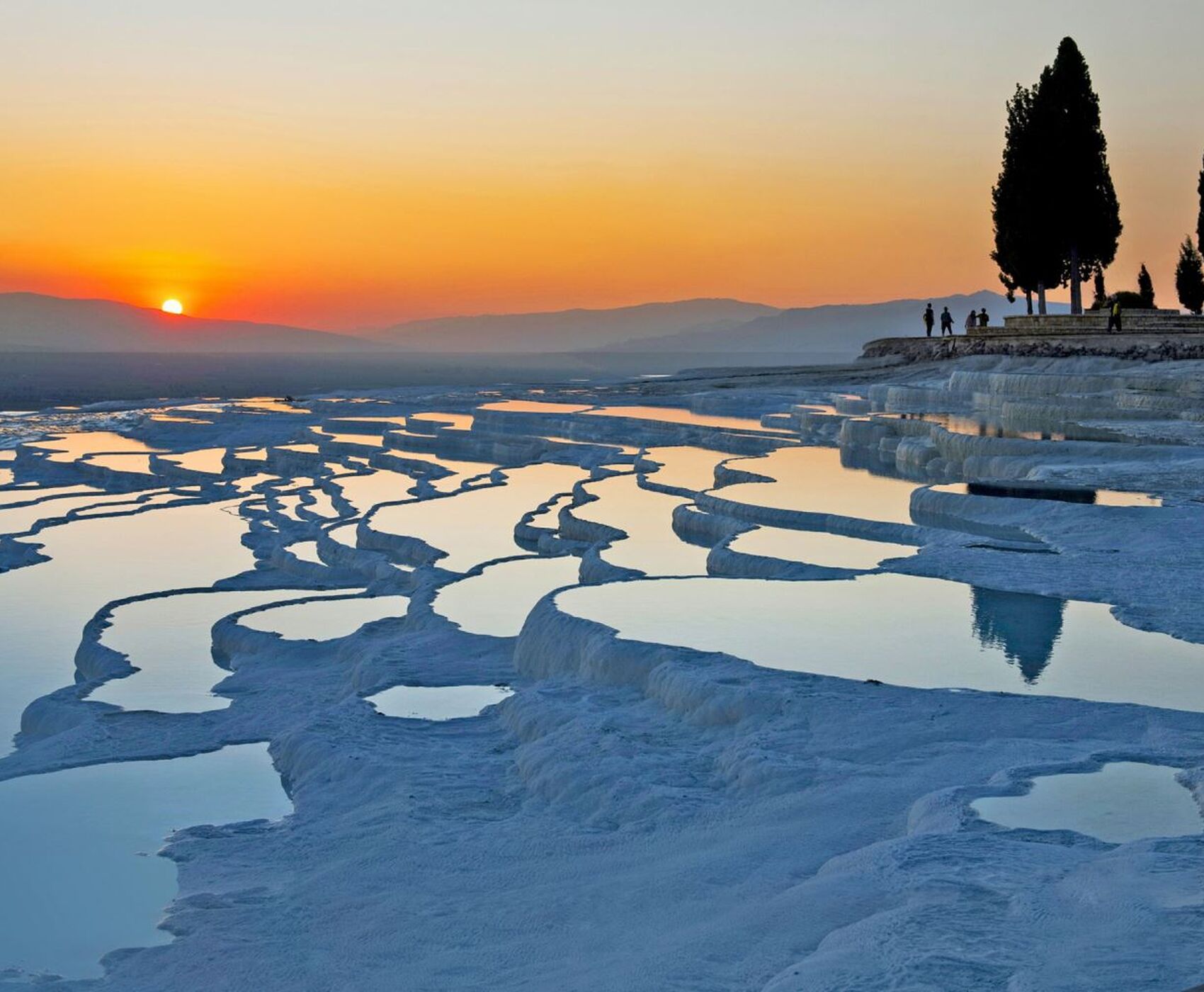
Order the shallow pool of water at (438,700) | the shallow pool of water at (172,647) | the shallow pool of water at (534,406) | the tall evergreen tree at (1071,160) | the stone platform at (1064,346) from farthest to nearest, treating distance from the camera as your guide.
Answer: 1. the tall evergreen tree at (1071,160)
2. the shallow pool of water at (534,406)
3. the stone platform at (1064,346)
4. the shallow pool of water at (172,647)
5. the shallow pool of water at (438,700)

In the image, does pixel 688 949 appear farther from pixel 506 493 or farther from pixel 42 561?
pixel 506 493

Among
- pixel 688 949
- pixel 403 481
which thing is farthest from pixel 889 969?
pixel 403 481

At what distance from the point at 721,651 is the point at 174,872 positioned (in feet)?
10.8

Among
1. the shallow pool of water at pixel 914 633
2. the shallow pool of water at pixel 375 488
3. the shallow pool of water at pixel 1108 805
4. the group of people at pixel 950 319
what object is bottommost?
the shallow pool of water at pixel 1108 805

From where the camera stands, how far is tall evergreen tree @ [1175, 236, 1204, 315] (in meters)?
38.5

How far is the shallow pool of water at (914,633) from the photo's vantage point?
24.7ft

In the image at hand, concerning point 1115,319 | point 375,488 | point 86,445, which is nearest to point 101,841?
point 375,488

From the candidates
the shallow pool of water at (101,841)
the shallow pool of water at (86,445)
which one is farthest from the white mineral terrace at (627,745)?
the shallow pool of water at (86,445)

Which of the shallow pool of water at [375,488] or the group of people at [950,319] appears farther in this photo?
the group of people at [950,319]

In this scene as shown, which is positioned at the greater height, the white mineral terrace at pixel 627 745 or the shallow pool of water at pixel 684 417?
the shallow pool of water at pixel 684 417

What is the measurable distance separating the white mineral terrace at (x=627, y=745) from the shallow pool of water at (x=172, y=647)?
2.1 inches

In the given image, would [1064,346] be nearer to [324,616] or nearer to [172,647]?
[324,616]

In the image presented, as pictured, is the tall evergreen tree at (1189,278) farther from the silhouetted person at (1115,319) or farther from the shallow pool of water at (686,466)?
the shallow pool of water at (686,466)

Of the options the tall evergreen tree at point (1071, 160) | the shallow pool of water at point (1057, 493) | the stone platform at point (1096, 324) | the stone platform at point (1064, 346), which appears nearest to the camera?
the shallow pool of water at point (1057, 493)
